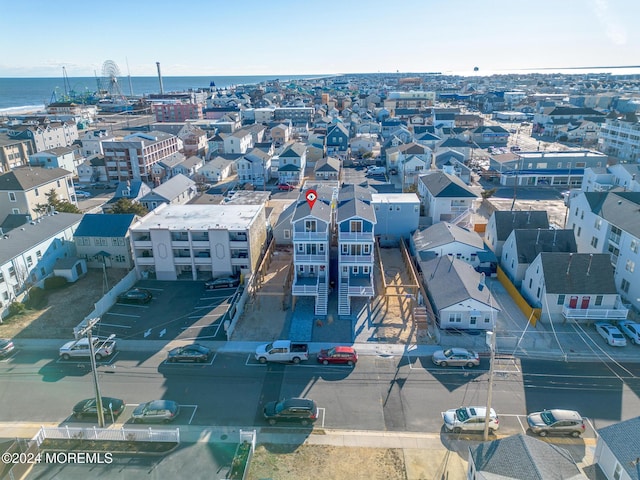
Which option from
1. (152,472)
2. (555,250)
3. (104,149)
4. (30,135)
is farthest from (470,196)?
(30,135)

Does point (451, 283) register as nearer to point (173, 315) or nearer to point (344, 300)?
point (344, 300)

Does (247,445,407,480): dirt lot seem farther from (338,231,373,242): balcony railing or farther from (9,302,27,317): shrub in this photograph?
(9,302,27,317): shrub

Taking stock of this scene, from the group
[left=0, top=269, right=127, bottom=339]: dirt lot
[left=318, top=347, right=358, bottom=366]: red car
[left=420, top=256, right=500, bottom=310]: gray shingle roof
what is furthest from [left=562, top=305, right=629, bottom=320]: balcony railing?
[left=0, top=269, right=127, bottom=339]: dirt lot

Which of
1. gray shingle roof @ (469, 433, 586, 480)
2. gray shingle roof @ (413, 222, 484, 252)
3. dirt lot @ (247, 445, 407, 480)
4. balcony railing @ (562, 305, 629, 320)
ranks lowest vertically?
dirt lot @ (247, 445, 407, 480)

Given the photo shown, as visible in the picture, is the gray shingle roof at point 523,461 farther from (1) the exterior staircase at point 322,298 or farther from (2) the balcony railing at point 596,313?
(1) the exterior staircase at point 322,298

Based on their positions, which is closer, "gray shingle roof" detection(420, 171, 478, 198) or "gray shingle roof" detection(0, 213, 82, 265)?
"gray shingle roof" detection(0, 213, 82, 265)

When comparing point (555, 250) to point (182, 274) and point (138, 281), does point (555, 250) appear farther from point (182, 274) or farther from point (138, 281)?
point (138, 281)
